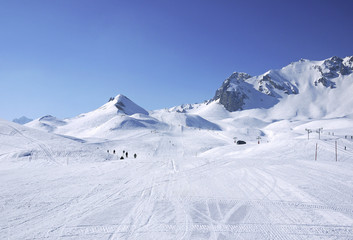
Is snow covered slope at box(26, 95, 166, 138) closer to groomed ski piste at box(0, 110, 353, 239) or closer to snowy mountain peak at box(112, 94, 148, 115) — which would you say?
snowy mountain peak at box(112, 94, 148, 115)

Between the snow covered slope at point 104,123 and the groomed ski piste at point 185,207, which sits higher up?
the snow covered slope at point 104,123

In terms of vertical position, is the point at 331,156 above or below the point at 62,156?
above

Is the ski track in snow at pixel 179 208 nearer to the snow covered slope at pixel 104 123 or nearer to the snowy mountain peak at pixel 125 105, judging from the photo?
the snow covered slope at pixel 104 123

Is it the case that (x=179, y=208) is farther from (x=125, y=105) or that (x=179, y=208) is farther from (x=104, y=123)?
(x=125, y=105)

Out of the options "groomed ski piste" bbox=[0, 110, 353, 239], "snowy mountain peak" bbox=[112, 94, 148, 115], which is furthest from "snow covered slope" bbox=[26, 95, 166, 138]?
"groomed ski piste" bbox=[0, 110, 353, 239]

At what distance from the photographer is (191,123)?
5330 inches

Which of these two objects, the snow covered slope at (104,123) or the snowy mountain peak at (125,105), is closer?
the snow covered slope at (104,123)

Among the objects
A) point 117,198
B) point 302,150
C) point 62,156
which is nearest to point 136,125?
point 62,156

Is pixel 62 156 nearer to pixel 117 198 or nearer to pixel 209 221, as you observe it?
pixel 117 198

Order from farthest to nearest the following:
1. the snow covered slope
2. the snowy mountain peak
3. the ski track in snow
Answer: the snowy mountain peak < the snow covered slope < the ski track in snow

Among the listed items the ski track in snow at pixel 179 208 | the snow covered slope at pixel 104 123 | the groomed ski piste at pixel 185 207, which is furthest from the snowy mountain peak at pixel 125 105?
the ski track in snow at pixel 179 208

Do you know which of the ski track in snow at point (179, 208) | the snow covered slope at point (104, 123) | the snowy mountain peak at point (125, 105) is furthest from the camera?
the snowy mountain peak at point (125, 105)

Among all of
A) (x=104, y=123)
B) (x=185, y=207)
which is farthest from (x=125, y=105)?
(x=185, y=207)

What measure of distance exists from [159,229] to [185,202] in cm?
236
